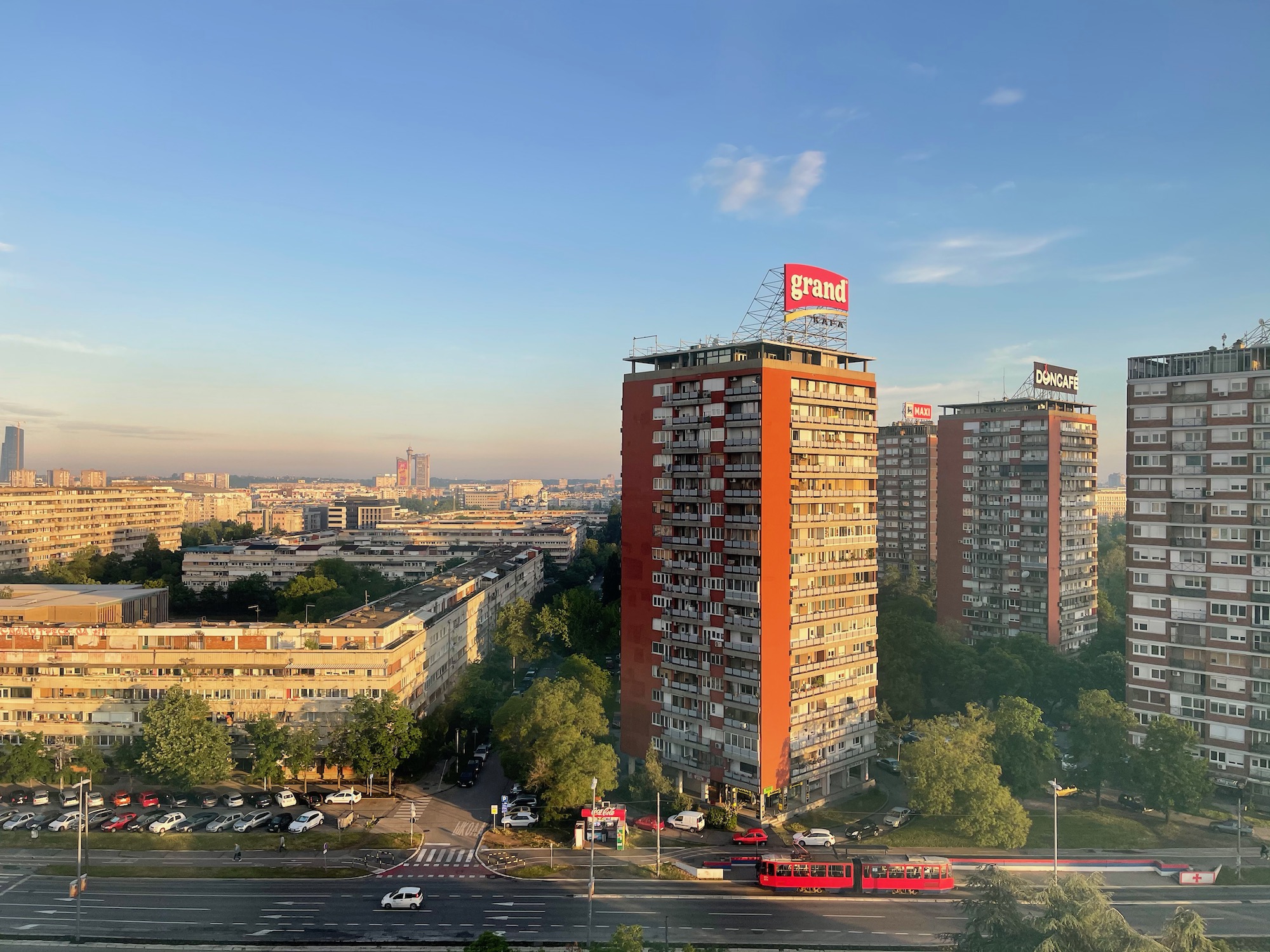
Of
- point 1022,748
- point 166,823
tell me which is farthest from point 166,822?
point 1022,748

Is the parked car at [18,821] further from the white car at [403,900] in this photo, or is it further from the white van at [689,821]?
the white van at [689,821]

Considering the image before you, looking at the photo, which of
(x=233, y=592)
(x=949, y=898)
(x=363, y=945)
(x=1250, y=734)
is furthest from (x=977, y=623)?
(x=233, y=592)

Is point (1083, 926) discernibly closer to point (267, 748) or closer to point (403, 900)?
point (403, 900)

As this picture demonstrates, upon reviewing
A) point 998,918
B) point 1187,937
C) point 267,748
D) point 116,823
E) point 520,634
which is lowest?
point 116,823

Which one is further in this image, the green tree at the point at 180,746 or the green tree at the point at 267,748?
the green tree at the point at 267,748

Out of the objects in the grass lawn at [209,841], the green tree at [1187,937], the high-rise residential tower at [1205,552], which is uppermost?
the high-rise residential tower at [1205,552]

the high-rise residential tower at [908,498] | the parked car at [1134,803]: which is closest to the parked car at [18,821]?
the parked car at [1134,803]
